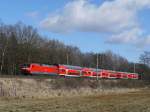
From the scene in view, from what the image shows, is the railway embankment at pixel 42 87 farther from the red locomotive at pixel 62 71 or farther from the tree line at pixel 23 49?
the tree line at pixel 23 49

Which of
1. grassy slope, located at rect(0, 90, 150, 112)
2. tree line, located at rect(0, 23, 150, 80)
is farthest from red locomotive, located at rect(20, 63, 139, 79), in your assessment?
grassy slope, located at rect(0, 90, 150, 112)

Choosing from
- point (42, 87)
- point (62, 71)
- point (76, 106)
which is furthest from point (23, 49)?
point (76, 106)

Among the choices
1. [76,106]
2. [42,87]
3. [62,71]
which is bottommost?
[76,106]

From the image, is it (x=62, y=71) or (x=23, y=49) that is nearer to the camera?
(x=62, y=71)

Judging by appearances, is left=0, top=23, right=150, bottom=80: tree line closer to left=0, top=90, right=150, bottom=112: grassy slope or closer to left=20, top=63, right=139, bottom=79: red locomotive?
left=20, top=63, right=139, bottom=79: red locomotive

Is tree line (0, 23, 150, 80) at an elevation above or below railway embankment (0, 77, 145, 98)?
above

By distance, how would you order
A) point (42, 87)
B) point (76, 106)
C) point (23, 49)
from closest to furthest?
1. point (76, 106)
2. point (42, 87)
3. point (23, 49)

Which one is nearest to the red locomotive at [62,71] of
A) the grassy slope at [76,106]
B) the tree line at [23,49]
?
the tree line at [23,49]

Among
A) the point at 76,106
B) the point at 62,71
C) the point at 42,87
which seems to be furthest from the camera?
the point at 62,71

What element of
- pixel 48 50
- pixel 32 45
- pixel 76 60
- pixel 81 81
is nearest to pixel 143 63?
pixel 76 60

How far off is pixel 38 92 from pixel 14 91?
522 centimetres

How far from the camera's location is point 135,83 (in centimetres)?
11488

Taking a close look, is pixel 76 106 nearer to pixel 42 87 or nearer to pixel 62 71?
pixel 42 87

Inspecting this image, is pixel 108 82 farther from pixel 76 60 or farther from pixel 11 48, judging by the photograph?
pixel 76 60
